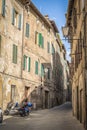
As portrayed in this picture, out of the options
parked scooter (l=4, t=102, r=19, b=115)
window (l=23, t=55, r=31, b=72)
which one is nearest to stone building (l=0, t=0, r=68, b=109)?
window (l=23, t=55, r=31, b=72)

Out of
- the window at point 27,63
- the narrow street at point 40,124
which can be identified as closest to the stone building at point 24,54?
the window at point 27,63

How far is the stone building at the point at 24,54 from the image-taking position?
2052 cm

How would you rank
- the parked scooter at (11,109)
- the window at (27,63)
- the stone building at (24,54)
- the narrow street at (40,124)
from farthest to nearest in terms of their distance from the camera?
the window at (27,63) < the stone building at (24,54) < the parked scooter at (11,109) < the narrow street at (40,124)

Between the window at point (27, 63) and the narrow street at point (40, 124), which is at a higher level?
the window at point (27, 63)

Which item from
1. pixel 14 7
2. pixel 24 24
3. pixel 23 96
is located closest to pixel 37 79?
pixel 23 96

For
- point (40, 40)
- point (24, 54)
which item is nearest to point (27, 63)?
point (24, 54)

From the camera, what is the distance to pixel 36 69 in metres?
28.3

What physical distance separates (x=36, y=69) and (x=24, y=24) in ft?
17.8

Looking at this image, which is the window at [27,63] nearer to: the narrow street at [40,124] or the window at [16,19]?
the window at [16,19]

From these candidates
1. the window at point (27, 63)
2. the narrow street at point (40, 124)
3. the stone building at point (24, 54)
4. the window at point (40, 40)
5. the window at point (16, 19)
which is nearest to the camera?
the narrow street at point (40, 124)

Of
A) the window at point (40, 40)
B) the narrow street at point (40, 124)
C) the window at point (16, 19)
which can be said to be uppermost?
the window at point (16, 19)

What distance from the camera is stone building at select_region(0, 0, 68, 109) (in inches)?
808

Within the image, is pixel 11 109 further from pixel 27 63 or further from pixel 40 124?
pixel 27 63

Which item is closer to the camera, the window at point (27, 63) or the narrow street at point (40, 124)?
the narrow street at point (40, 124)
